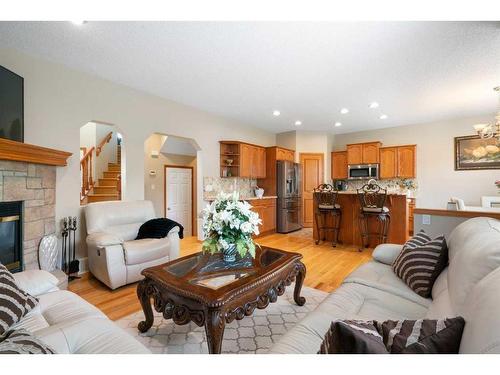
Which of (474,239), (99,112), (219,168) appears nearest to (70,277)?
(99,112)

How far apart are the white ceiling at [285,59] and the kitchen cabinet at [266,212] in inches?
88.2

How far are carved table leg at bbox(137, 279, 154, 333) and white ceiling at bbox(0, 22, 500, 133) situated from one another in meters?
2.29

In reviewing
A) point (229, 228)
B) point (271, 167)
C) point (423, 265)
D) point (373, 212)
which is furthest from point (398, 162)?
point (229, 228)

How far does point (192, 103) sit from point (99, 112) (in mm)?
1594

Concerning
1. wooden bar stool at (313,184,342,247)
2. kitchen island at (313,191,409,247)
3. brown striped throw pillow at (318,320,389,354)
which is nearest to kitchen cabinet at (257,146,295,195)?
wooden bar stool at (313,184,342,247)

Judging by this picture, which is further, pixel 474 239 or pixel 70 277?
pixel 70 277

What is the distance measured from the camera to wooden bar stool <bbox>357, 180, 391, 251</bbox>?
3990 millimetres

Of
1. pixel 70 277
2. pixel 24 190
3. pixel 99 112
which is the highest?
pixel 99 112

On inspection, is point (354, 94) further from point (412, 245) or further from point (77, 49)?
point (77, 49)

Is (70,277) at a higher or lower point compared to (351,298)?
lower

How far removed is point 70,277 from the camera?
291 centimetres

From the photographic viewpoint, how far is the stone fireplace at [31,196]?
2289 mm

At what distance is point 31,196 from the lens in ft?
8.32

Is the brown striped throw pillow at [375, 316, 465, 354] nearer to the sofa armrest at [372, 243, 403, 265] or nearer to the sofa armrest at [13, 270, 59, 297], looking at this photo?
the sofa armrest at [372, 243, 403, 265]
